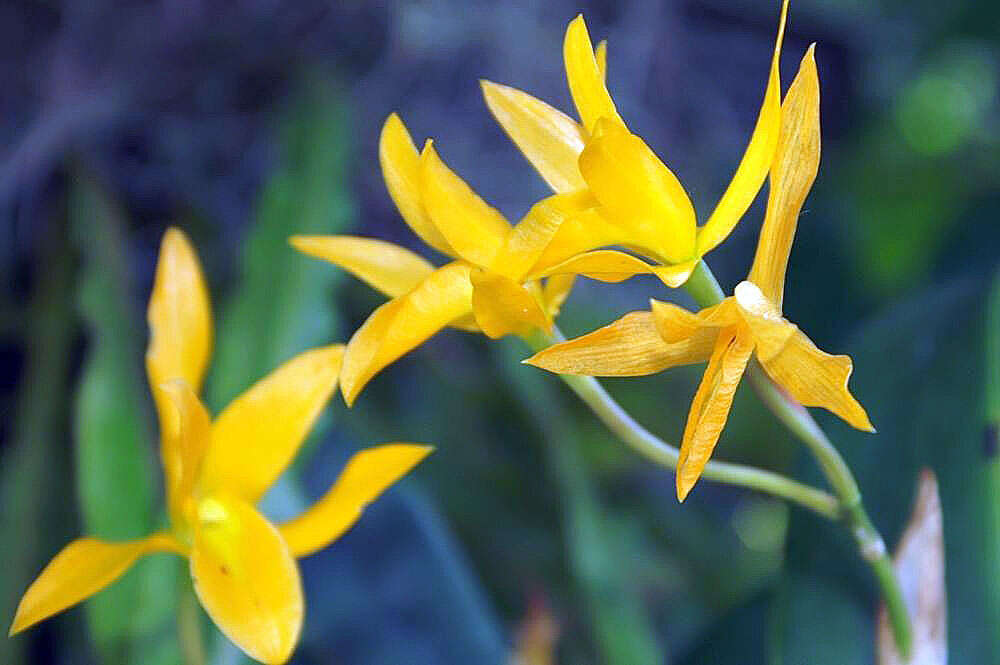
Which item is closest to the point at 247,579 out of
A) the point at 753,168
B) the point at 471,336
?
the point at 753,168

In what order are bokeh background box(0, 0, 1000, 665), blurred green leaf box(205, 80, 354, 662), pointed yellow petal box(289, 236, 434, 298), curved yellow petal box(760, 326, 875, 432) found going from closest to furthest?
curved yellow petal box(760, 326, 875, 432) → pointed yellow petal box(289, 236, 434, 298) → bokeh background box(0, 0, 1000, 665) → blurred green leaf box(205, 80, 354, 662)

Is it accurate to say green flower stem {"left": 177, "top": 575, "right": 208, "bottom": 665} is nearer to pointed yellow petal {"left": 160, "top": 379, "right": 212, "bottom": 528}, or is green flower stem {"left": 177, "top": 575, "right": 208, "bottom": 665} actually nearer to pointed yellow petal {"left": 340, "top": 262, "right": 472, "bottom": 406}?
pointed yellow petal {"left": 160, "top": 379, "right": 212, "bottom": 528}

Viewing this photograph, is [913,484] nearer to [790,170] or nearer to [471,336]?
[790,170]

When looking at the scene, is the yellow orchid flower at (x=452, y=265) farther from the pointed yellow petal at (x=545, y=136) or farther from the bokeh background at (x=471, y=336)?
the bokeh background at (x=471, y=336)

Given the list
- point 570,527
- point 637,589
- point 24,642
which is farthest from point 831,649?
point 24,642

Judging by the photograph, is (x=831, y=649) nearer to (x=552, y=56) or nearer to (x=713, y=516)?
(x=713, y=516)

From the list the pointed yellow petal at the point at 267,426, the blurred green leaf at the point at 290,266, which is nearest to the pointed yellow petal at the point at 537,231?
the pointed yellow petal at the point at 267,426

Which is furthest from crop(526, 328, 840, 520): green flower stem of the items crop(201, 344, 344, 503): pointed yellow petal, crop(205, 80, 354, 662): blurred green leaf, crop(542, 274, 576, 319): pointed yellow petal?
crop(205, 80, 354, 662): blurred green leaf
